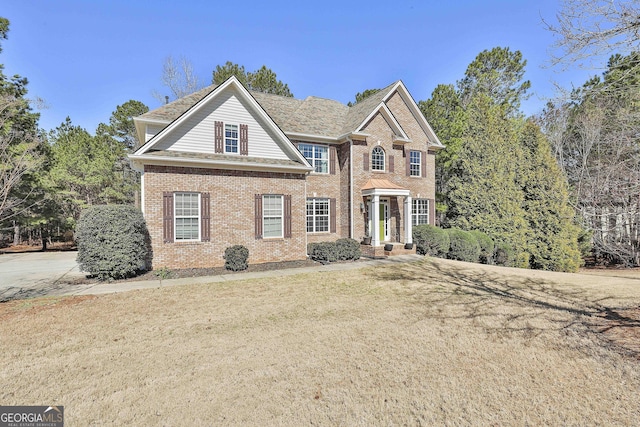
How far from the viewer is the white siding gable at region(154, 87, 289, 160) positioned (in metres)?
12.3

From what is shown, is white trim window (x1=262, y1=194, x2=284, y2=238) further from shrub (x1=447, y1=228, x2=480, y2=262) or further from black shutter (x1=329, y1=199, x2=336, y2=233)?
shrub (x1=447, y1=228, x2=480, y2=262)

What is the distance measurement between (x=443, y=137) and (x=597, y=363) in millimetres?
23746

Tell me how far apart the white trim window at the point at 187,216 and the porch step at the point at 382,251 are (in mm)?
8607

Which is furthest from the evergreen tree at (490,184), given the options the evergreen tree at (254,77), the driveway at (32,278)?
the evergreen tree at (254,77)

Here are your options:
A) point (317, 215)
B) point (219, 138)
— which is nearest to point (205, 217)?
point (219, 138)

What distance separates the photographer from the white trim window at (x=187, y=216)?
11938 millimetres

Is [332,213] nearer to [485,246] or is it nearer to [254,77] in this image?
[485,246]

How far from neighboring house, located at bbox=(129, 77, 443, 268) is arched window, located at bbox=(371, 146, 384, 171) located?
0.21 feet

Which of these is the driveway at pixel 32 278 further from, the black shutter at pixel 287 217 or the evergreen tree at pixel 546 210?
the evergreen tree at pixel 546 210

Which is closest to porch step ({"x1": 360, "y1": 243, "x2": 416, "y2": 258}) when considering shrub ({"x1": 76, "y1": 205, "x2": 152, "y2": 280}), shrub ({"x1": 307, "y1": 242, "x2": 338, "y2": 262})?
shrub ({"x1": 307, "y1": 242, "x2": 338, "y2": 262})

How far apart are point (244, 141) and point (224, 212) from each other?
3.28 meters

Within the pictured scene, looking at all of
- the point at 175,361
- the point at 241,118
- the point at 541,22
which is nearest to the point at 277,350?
the point at 175,361

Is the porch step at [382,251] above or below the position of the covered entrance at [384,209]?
below

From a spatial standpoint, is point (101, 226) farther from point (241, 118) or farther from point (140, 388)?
point (140, 388)
